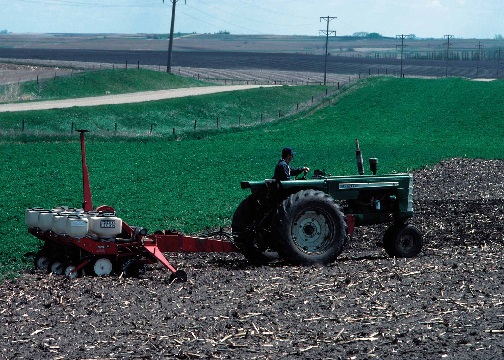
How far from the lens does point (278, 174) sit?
1594 centimetres

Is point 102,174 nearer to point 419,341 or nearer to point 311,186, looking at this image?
point 311,186

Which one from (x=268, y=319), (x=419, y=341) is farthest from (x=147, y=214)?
(x=419, y=341)

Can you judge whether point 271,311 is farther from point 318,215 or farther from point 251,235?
point 251,235

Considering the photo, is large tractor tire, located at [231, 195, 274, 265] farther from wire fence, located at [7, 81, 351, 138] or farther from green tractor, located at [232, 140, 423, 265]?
wire fence, located at [7, 81, 351, 138]

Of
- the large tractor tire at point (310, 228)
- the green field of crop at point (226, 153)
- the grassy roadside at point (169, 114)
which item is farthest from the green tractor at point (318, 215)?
the grassy roadside at point (169, 114)

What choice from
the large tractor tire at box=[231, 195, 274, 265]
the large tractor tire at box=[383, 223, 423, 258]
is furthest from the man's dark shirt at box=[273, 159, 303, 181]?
the large tractor tire at box=[383, 223, 423, 258]

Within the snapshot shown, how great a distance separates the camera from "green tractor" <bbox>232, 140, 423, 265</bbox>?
15430 mm

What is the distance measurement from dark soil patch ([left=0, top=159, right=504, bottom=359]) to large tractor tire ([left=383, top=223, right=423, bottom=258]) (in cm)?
28

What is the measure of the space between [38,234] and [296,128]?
35.7m

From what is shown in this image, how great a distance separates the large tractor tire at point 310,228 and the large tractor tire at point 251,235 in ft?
1.56

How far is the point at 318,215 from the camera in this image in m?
15.7

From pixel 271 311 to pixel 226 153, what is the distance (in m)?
25.3

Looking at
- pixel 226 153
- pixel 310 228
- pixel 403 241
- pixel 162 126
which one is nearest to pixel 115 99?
pixel 162 126

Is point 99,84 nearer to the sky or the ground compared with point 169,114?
nearer to the sky
